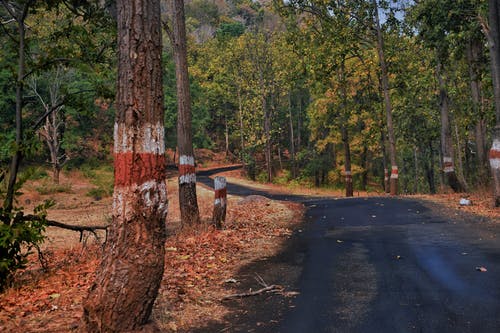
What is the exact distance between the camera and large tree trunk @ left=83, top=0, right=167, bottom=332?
4.25 metres

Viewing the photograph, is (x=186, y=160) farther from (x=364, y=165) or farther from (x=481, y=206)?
(x=364, y=165)

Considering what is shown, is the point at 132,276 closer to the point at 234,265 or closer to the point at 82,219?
the point at 234,265

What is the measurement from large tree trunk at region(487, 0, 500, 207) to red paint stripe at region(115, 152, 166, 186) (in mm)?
11915

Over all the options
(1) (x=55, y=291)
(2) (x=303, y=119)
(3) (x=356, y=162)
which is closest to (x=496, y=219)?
(1) (x=55, y=291)

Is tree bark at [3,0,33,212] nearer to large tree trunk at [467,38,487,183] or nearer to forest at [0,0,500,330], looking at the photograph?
forest at [0,0,500,330]

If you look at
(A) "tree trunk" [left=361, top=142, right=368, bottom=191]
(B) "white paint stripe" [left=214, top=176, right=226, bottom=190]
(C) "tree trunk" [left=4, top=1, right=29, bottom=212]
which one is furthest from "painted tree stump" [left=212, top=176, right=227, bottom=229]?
(A) "tree trunk" [left=361, top=142, right=368, bottom=191]

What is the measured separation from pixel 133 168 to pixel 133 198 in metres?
0.31

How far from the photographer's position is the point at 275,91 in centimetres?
4706

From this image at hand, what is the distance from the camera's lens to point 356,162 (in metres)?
44.0

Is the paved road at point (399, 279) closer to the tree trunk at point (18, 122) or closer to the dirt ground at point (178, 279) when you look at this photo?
the dirt ground at point (178, 279)

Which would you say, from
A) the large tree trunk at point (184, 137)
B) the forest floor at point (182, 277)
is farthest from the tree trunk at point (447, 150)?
the large tree trunk at point (184, 137)

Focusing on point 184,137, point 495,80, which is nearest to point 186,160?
point 184,137

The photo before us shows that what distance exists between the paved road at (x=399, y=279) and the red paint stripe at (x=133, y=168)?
2025mm

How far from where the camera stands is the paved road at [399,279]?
438 cm
